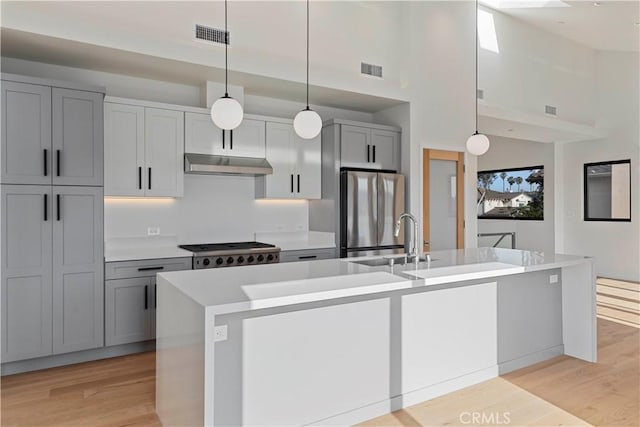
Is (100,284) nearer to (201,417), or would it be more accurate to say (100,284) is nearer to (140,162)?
(140,162)

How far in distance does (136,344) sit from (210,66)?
2.73m

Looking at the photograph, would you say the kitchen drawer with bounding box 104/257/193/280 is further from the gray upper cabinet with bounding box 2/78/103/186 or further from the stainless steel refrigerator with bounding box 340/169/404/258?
the stainless steel refrigerator with bounding box 340/169/404/258

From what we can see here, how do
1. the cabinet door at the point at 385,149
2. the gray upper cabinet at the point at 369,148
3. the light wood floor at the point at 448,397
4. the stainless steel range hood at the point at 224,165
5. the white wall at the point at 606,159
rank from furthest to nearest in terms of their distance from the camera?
the white wall at the point at 606,159, the cabinet door at the point at 385,149, the gray upper cabinet at the point at 369,148, the stainless steel range hood at the point at 224,165, the light wood floor at the point at 448,397

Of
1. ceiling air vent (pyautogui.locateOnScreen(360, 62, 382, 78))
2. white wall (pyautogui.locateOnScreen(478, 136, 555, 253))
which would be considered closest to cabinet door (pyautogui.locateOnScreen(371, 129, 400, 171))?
ceiling air vent (pyautogui.locateOnScreen(360, 62, 382, 78))

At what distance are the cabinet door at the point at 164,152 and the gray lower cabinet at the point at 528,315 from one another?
3.20m

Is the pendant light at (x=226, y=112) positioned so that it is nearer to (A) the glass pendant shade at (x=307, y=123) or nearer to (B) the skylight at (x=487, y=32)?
(A) the glass pendant shade at (x=307, y=123)

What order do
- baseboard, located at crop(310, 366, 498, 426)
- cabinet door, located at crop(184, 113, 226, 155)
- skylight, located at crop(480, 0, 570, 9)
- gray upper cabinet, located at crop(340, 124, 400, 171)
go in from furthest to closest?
skylight, located at crop(480, 0, 570, 9) → gray upper cabinet, located at crop(340, 124, 400, 171) → cabinet door, located at crop(184, 113, 226, 155) → baseboard, located at crop(310, 366, 498, 426)

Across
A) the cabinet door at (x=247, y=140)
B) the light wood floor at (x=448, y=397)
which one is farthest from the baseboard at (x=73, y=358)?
the cabinet door at (x=247, y=140)

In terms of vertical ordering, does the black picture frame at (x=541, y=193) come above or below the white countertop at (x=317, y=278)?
above

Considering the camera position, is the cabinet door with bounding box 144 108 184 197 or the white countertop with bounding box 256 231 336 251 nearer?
the cabinet door with bounding box 144 108 184 197

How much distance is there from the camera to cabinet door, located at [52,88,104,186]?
3469 millimetres

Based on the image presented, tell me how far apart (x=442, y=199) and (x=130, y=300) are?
13.0ft

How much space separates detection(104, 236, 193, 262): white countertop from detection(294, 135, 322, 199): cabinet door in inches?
60.8

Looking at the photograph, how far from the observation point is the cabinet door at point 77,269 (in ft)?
11.4
